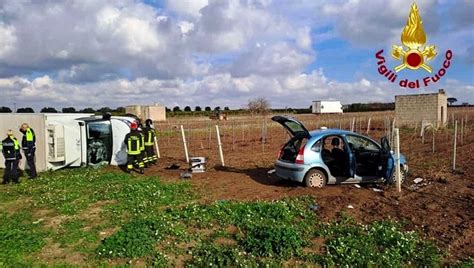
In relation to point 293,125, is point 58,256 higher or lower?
lower

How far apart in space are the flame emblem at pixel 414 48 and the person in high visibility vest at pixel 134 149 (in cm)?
923

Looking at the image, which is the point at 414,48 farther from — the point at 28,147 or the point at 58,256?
the point at 28,147

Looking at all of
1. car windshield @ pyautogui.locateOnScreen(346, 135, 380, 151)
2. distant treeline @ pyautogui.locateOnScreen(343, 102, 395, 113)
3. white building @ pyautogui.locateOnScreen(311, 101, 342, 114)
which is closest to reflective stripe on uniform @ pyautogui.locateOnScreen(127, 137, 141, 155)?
car windshield @ pyautogui.locateOnScreen(346, 135, 380, 151)

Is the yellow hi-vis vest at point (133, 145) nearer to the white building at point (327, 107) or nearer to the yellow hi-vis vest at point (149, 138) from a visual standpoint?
the yellow hi-vis vest at point (149, 138)

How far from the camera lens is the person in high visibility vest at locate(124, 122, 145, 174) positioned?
14844 millimetres

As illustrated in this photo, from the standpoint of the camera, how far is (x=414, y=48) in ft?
29.2

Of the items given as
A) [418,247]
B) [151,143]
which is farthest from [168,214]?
[151,143]

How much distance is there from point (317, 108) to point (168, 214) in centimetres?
8452

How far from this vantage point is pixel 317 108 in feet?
297

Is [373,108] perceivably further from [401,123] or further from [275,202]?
[275,202]

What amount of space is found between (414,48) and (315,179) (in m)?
3.84

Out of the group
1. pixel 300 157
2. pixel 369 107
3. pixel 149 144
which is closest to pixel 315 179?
pixel 300 157

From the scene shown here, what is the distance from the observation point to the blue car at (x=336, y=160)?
416 inches

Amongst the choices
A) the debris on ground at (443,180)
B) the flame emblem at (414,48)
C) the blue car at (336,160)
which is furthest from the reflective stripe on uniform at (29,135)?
the debris on ground at (443,180)
